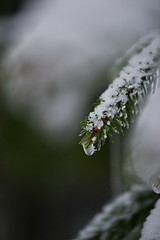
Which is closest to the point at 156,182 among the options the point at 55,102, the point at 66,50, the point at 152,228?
the point at 152,228

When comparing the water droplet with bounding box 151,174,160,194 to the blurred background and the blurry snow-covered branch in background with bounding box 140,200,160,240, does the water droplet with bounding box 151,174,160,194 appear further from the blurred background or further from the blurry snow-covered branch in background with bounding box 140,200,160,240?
the blurred background

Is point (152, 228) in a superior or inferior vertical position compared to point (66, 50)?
inferior

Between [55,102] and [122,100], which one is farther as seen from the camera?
[55,102]

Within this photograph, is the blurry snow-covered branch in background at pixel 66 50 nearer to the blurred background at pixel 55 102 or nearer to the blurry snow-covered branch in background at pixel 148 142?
the blurred background at pixel 55 102

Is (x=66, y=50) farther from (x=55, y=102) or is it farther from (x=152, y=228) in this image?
(x=152, y=228)

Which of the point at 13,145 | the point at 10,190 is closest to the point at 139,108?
the point at 13,145

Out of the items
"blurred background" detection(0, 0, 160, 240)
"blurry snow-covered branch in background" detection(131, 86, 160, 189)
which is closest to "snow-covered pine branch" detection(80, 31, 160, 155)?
"blurry snow-covered branch in background" detection(131, 86, 160, 189)

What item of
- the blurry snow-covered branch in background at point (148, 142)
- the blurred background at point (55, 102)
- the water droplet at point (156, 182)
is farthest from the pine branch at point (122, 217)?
the blurred background at point (55, 102)
